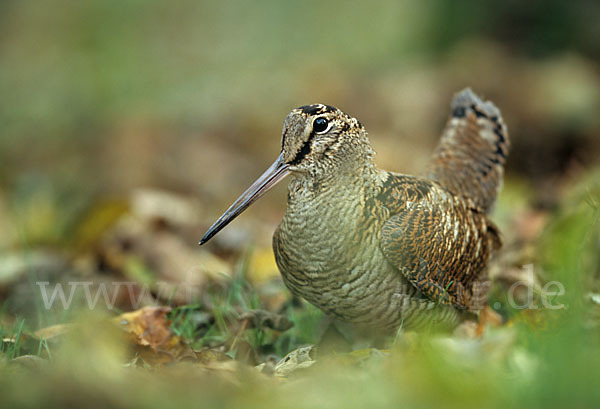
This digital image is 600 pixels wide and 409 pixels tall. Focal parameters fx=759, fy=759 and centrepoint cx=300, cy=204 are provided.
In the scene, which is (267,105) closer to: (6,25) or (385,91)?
(385,91)

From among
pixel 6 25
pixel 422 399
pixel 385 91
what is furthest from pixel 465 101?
pixel 6 25

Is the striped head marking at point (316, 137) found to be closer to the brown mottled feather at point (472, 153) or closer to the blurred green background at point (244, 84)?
the brown mottled feather at point (472, 153)

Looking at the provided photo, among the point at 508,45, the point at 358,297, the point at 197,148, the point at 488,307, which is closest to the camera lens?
the point at 358,297

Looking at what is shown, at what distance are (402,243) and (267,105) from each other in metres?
6.98

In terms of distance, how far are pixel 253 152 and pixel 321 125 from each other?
5.64m

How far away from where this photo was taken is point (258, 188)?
3.30m

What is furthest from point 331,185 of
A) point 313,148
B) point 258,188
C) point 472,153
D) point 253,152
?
point 253,152

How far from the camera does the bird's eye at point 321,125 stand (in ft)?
10.6

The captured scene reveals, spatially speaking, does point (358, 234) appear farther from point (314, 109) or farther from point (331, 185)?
point (314, 109)

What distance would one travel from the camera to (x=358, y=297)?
3.21 metres

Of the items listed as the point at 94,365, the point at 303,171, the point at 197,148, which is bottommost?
the point at 197,148

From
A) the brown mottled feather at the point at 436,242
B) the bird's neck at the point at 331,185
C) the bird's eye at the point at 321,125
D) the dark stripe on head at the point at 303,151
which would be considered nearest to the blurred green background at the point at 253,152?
the brown mottled feather at the point at 436,242

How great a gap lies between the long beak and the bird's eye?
0.63ft

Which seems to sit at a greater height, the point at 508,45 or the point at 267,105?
the point at 508,45
